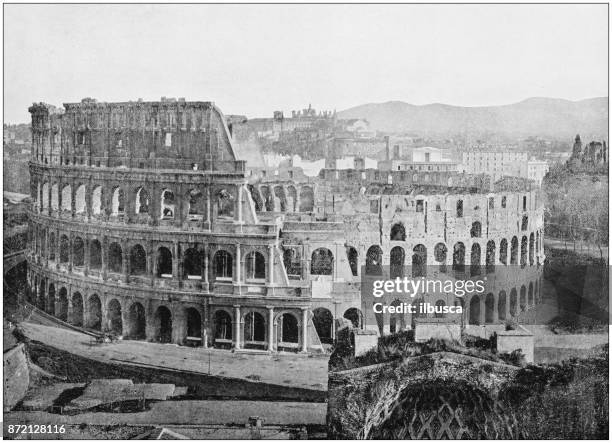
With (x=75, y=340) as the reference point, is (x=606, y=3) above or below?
above

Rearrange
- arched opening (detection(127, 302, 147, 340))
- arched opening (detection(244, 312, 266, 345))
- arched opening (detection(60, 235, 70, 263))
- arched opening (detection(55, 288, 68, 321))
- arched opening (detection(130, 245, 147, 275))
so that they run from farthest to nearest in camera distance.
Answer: arched opening (detection(60, 235, 70, 263)) → arched opening (detection(55, 288, 68, 321)) → arched opening (detection(130, 245, 147, 275)) → arched opening (detection(127, 302, 147, 340)) → arched opening (detection(244, 312, 266, 345))

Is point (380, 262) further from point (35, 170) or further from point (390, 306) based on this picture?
point (35, 170)

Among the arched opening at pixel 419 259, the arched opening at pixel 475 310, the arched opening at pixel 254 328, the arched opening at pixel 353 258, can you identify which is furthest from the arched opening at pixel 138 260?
the arched opening at pixel 475 310

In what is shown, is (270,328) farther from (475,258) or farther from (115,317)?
(475,258)

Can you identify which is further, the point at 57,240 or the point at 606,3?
the point at 57,240

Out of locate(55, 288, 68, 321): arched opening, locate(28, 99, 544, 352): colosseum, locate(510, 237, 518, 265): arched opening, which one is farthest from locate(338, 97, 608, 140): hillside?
locate(55, 288, 68, 321): arched opening

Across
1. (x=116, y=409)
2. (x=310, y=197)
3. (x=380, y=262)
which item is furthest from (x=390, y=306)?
(x=116, y=409)

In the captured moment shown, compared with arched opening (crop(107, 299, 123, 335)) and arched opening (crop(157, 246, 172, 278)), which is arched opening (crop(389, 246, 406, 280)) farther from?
arched opening (crop(107, 299, 123, 335))
